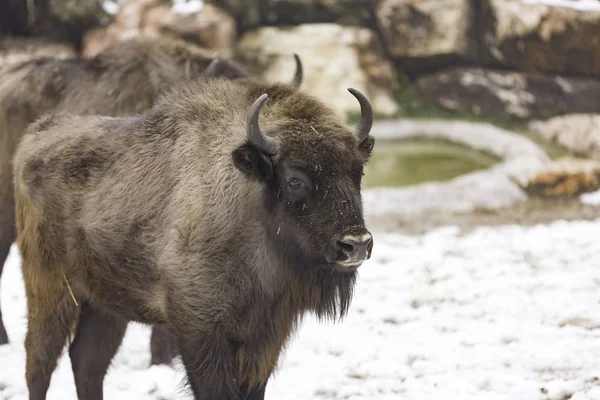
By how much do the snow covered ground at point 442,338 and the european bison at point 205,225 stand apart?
0.46 metres

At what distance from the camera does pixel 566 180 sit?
10539 mm

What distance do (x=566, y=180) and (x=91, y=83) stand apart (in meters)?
6.92

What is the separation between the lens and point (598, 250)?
7496mm

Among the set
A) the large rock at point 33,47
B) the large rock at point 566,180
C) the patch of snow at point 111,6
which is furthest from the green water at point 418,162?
the large rock at point 33,47

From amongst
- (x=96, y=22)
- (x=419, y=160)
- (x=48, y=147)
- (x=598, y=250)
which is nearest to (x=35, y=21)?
(x=96, y=22)

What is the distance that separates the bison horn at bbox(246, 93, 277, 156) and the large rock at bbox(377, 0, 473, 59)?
390 inches

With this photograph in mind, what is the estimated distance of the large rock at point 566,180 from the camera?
1050 centimetres

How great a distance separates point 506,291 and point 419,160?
18.1 ft

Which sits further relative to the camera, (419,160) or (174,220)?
(419,160)

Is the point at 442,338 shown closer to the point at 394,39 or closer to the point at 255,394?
the point at 255,394

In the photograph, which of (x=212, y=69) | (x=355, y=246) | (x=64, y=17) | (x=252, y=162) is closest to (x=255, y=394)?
(x=355, y=246)

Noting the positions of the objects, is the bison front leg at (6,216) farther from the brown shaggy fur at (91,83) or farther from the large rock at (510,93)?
the large rock at (510,93)

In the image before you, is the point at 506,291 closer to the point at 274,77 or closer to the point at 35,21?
the point at 274,77

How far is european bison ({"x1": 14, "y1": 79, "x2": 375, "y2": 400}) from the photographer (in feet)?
11.6
